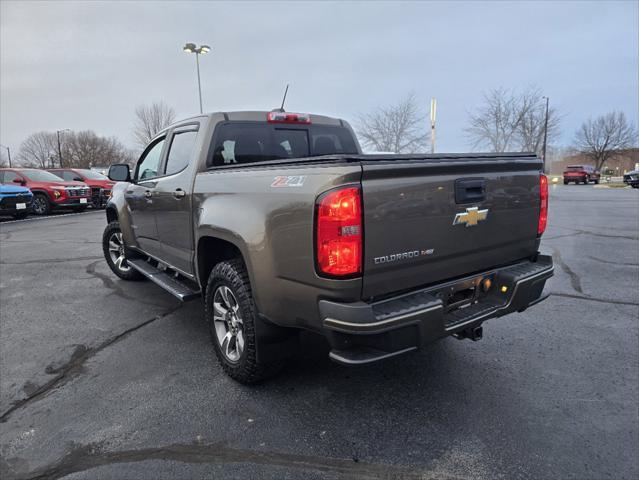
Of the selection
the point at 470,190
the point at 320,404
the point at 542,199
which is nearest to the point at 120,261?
the point at 320,404

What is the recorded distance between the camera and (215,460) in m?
2.31

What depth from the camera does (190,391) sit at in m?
3.01

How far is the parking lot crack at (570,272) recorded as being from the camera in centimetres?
524

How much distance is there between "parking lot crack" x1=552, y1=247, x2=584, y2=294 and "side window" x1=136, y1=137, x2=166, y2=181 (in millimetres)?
5104

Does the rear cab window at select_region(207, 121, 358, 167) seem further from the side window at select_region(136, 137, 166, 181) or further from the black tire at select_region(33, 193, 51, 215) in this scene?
the black tire at select_region(33, 193, 51, 215)

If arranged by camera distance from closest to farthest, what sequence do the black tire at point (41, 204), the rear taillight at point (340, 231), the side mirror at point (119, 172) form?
the rear taillight at point (340, 231) < the side mirror at point (119, 172) < the black tire at point (41, 204)

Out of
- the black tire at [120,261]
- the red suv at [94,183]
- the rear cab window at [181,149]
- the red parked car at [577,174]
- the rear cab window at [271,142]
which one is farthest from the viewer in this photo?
the red parked car at [577,174]

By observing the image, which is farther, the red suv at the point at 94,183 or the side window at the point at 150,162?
the red suv at the point at 94,183

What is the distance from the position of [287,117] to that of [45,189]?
15.7 m

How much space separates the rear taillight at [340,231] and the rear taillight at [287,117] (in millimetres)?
2031

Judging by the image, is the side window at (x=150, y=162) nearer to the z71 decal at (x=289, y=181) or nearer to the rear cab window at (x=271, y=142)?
the rear cab window at (x=271, y=142)

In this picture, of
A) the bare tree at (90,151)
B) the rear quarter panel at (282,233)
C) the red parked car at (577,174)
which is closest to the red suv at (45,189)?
the rear quarter panel at (282,233)

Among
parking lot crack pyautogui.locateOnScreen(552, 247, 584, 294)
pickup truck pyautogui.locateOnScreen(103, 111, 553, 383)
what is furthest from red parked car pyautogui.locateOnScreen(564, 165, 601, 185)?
pickup truck pyautogui.locateOnScreen(103, 111, 553, 383)

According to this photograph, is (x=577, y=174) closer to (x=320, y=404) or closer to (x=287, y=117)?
(x=287, y=117)
